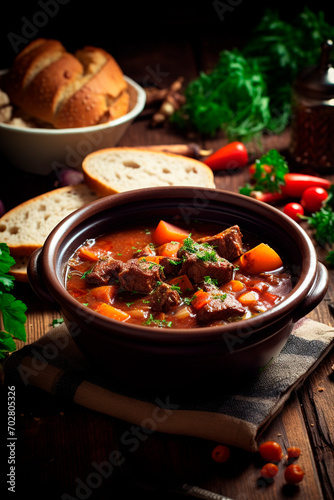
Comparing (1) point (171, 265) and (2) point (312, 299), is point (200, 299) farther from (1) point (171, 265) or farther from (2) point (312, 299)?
(2) point (312, 299)

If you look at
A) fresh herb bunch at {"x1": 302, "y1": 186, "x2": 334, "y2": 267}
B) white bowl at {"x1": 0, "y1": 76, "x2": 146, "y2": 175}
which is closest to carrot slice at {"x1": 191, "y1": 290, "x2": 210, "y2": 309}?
fresh herb bunch at {"x1": 302, "y1": 186, "x2": 334, "y2": 267}

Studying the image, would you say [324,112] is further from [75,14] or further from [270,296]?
[75,14]

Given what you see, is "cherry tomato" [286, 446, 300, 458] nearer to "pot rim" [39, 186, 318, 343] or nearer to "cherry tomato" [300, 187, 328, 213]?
"pot rim" [39, 186, 318, 343]

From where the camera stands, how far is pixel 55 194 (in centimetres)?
433

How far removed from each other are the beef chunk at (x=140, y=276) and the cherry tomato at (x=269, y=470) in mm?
960

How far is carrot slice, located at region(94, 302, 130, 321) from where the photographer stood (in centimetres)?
275

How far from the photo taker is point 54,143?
4621 millimetres

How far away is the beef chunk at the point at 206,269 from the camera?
9.48 ft

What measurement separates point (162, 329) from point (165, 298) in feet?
1.24

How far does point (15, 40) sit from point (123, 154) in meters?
2.49

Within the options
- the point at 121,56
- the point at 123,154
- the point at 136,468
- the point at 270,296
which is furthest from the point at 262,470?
the point at 121,56

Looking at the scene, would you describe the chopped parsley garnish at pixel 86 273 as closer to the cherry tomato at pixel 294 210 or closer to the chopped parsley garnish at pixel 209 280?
the chopped parsley garnish at pixel 209 280

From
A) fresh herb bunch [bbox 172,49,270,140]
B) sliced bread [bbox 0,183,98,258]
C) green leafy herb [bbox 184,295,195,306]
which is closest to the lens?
green leafy herb [bbox 184,295,195,306]

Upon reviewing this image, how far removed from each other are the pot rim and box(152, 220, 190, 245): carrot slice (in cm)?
17
